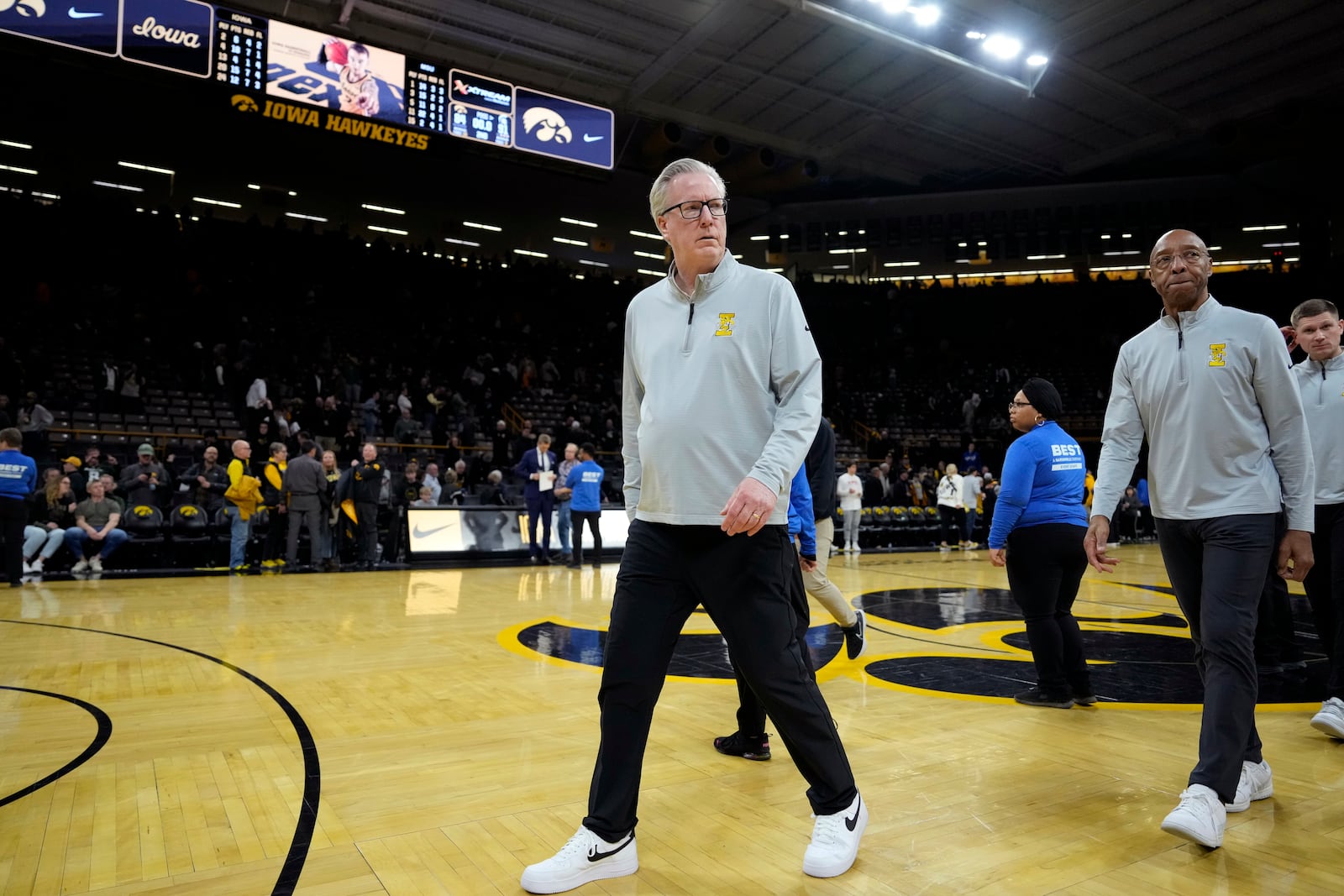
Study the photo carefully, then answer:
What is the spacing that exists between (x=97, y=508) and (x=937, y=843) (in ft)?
33.1

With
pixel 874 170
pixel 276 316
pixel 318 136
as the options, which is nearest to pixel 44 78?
pixel 318 136

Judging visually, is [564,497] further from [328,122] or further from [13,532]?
[328,122]

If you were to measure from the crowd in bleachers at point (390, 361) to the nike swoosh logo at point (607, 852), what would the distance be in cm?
984

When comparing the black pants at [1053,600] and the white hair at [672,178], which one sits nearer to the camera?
the white hair at [672,178]

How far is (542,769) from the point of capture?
3072 mm

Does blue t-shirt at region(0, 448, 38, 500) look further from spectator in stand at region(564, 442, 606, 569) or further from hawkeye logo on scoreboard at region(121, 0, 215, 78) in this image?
hawkeye logo on scoreboard at region(121, 0, 215, 78)

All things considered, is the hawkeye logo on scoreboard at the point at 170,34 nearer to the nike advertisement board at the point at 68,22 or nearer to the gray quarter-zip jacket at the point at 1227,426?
the nike advertisement board at the point at 68,22

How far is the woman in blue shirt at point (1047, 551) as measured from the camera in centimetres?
409

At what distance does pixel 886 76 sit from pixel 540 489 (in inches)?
543

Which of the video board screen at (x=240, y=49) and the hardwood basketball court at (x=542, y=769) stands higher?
the video board screen at (x=240, y=49)

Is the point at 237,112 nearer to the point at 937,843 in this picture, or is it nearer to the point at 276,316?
the point at 276,316

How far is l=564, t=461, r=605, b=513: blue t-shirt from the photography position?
433 inches

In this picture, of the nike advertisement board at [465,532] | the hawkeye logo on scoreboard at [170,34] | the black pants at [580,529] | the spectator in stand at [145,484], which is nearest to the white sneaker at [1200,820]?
the black pants at [580,529]

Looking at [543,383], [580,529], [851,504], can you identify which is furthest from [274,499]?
[543,383]
